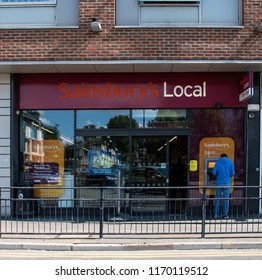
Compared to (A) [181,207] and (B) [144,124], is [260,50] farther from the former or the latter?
(A) [181,207]

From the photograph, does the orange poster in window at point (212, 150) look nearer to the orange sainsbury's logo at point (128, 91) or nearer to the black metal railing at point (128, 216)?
the orange sainsbury's logo at point (128, 91)

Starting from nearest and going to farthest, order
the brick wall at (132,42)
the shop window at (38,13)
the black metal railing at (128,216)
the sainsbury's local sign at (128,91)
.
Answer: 1. the black metal railing at (128,216)
2. the brick wall at (132,42)
3. the shop window at (38,13)
4. the sainsbury's local sign at (128,91)

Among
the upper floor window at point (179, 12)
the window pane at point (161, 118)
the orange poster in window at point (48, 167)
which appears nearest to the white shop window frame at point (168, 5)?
the upper floor window at point (179, 12)

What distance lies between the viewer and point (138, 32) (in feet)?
33.8

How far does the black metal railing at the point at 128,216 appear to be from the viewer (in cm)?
834

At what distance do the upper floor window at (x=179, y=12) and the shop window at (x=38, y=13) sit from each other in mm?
1298

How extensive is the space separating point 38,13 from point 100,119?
327 centimetres

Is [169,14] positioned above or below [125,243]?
above

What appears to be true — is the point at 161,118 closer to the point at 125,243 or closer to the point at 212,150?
the point at 212,150

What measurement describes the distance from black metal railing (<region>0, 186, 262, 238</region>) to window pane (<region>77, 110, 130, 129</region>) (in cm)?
300

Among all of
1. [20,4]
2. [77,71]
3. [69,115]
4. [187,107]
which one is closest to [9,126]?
[69,115]

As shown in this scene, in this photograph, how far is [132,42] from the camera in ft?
33.7

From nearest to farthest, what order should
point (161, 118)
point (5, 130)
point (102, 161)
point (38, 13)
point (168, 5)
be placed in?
1. point (168, 5)
2. point (38, 13)
3. point (5, 130)
4. point (161, 118)
5. point (102, 161)

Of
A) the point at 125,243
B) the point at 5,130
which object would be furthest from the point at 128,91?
the point at 125,243
